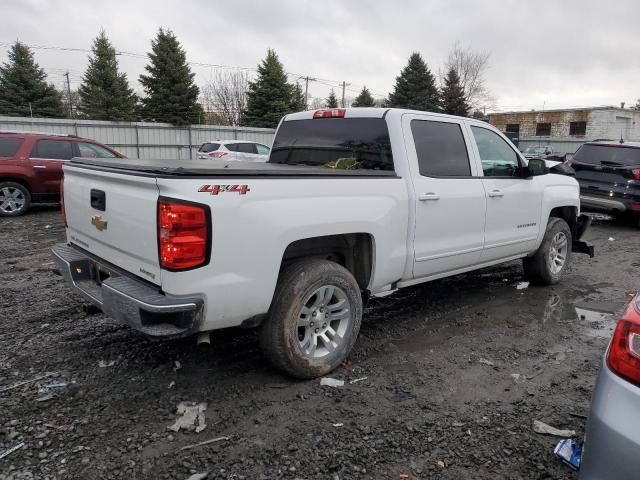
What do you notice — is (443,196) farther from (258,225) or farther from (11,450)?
(11,450)

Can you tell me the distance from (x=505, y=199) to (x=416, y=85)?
38214 mm

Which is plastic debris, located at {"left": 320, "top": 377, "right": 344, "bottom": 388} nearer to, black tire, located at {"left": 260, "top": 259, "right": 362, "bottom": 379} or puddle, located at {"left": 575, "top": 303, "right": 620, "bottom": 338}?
black tire, located at {"left": 260, "top": 259, "right": 362, "bottom": 379}

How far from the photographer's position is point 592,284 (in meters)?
6.33

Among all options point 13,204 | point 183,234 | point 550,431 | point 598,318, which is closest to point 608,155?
point 598,318

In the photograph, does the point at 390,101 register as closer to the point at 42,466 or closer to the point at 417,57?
the point at 417,57

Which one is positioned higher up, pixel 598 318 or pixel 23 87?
pixel 23 87

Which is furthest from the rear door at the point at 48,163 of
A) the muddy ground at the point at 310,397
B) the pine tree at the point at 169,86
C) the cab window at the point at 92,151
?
the pine tree at the point at 169,86

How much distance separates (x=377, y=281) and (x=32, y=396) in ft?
8.23

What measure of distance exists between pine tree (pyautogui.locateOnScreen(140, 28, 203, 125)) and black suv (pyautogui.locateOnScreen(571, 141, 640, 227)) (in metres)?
24.0

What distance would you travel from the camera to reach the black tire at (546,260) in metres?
5.75

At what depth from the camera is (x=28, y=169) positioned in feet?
33.1

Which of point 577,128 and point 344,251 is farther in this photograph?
point 577,128

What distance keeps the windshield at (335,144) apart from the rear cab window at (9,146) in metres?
7.69

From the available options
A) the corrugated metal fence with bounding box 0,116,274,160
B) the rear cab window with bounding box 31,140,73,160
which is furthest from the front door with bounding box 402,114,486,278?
the corrugated metal fence with bounding box 0,116,274,160
